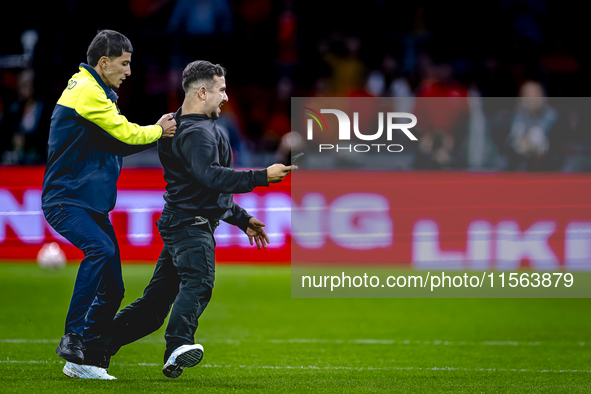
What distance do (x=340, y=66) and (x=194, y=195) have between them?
841cm

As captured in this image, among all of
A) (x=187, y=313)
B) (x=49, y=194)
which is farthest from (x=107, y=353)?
(x=49, y=194)

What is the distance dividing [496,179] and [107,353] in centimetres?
777

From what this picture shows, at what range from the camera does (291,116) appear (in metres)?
13.6

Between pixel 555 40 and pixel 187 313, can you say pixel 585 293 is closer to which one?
pixel 555 40

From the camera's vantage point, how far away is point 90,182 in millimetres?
5688

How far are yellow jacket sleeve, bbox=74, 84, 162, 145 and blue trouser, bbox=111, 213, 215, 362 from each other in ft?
1.85

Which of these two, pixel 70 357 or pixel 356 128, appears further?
pixel 356 128

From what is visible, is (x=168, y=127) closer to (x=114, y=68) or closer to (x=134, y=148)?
(x=134, y=148)

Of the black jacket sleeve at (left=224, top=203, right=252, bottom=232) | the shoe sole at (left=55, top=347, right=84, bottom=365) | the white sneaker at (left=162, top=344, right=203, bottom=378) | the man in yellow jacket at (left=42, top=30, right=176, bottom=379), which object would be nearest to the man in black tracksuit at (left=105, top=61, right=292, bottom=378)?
the white sneaker at (left=162, top=344, right=203, bottom=378)

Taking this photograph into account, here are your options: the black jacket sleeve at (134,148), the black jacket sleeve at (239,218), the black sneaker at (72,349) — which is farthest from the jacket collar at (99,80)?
the black sneaker at (72,349)

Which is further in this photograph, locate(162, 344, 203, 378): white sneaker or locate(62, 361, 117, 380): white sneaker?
locate(62, 361, 117, 380): white sneaker

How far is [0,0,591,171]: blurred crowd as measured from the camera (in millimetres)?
12367

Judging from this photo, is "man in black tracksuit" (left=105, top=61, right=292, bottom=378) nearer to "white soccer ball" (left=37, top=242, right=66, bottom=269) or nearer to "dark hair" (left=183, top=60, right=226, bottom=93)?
"dark hair" (left=183, top=60, right=226, bottom=93)

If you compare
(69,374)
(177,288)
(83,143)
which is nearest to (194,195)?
(177,288)
